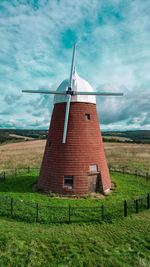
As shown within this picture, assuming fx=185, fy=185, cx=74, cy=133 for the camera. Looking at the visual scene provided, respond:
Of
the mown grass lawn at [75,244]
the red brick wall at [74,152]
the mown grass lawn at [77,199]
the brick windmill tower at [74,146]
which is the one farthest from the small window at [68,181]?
the mown grass lawn at [75,244]

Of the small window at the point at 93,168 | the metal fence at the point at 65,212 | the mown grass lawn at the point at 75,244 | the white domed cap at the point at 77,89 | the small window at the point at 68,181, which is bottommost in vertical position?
the mown grass lawn at the point at 75,244

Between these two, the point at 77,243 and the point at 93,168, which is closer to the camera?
the point at 77,243

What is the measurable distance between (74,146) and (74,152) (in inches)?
19.1

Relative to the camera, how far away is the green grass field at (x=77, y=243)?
7.81m

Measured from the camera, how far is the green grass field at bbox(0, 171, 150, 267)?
7.81m

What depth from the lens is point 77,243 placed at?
352 inches

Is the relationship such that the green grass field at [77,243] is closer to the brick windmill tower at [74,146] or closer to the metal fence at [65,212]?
the metal fence at [65,212]

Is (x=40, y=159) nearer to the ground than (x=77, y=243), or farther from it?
farther from it

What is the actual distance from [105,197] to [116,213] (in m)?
2.48

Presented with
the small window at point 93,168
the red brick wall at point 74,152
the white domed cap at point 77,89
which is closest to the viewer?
the red brick wall at point 74,152

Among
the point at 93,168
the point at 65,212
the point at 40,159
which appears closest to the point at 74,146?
the point at 93,168

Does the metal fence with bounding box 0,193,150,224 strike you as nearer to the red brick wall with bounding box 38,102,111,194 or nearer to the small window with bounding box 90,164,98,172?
the red brick wall with bounding box 38,102,111,194

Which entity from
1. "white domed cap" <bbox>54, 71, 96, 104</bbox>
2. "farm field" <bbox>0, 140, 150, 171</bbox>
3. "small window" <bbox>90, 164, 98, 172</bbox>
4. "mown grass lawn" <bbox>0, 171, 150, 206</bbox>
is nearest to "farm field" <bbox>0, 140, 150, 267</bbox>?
"mown grass lawn" <bbox>0, 171, 150, 206</bbox>

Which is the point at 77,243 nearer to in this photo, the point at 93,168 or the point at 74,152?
the point at 93,168
